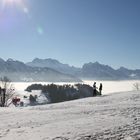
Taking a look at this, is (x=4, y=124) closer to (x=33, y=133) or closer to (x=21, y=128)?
(x=21, y=128)

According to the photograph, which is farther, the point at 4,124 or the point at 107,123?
the point at 4,124

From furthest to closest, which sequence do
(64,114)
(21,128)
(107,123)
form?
1. (64,114)
2. (21,128)
3. (107,123)

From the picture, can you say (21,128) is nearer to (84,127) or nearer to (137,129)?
(84,127)

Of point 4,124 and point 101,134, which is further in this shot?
point 4,124

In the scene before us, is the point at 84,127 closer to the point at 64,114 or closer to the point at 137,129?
the point at 137,129

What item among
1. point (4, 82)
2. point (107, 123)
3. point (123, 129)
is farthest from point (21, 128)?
point (4, 82)

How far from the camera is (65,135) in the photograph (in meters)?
15.3

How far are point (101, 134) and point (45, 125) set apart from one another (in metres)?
5.00

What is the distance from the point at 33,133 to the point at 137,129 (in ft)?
18.6

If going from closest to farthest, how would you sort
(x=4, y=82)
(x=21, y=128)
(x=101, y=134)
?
(x=101, y=134), (x=21, y=128), (x=4, y=82)

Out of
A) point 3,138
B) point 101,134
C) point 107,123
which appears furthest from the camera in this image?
point 107,123

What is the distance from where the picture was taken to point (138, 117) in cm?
1828

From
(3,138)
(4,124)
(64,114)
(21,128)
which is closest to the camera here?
(3,138)

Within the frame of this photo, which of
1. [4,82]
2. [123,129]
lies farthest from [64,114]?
[4,82]
